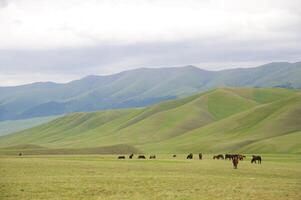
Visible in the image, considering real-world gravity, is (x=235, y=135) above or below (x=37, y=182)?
above

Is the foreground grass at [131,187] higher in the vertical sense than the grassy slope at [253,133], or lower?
lower

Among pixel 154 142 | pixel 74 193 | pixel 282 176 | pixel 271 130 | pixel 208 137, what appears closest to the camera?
pixel 74 193

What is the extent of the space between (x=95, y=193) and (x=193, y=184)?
364 inches

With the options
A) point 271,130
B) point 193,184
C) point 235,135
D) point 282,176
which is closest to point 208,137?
point 235,135

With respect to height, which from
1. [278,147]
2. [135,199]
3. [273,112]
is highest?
[273,112]

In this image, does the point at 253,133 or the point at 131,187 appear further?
the point at 253,133

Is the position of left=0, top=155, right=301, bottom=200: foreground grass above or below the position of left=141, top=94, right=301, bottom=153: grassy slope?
below

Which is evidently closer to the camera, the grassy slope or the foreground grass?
the foreground grass

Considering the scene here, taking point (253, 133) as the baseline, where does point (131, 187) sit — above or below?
below

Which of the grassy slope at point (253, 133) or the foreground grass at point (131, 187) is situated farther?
the grassy slope at point (253, 133)

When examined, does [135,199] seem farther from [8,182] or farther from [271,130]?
[271,130]

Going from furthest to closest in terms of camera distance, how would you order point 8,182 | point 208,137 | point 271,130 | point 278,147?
1. point 208,137
2. point 271,130
3. point 278,147
4. point 8,182

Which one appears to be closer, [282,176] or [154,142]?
[282,176]

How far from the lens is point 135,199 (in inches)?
1192
